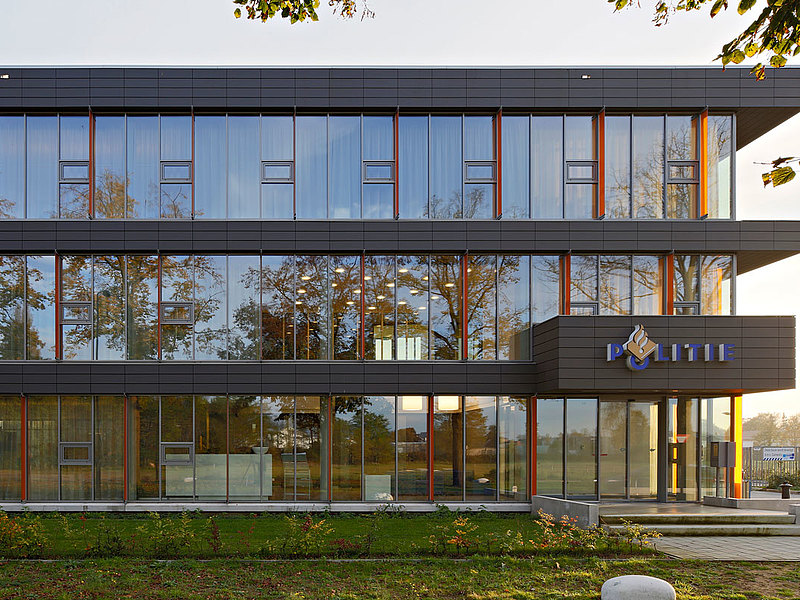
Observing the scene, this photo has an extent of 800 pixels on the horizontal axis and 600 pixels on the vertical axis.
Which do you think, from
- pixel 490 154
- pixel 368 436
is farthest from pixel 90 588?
pixel 490 154

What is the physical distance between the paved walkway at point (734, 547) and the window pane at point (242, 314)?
11.2 meters

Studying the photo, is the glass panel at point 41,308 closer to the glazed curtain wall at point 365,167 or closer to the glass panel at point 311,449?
the glazed curtain wall at point 365,167

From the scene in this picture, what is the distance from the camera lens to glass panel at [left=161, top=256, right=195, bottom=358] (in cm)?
1980

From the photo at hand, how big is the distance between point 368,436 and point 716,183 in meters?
11.8

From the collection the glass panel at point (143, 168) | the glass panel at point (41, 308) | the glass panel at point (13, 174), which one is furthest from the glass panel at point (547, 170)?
the glass panel at point (13, 174)

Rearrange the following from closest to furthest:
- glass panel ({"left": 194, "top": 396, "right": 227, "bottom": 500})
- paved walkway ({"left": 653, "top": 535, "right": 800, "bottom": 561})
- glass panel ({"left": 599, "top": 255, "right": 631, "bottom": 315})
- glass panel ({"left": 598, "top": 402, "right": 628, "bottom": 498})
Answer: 1. paved walkway ({"left": 653, "top": 535, "right": 800, "bottom": 561})
2. glass panel ({"left": 194, "top": 396, "right": 227, "bottom": 500})
3. glass panel ({"left": 598, "top": 402, "right": 628, "bottom": 498})
4. glass panel ({"left": 599, "top": 255, "right": 631, "bottom": 315})

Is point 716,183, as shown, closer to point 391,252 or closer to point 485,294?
point 485,294

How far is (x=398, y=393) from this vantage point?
1973 centimetres

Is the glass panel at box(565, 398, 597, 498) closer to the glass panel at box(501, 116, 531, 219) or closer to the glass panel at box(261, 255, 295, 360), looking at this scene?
the glass panel at box(501, 116, 531, 219)

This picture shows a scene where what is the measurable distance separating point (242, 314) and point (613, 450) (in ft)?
35.1

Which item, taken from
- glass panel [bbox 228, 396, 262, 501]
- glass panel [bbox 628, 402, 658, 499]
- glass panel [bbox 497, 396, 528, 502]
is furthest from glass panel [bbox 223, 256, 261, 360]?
glass panel [bbox 628, 402, 658, 499]

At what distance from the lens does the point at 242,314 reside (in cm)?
1986

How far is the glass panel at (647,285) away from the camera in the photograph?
784 inches

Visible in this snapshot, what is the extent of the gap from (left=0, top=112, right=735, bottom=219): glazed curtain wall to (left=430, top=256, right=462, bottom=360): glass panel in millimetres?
1407
